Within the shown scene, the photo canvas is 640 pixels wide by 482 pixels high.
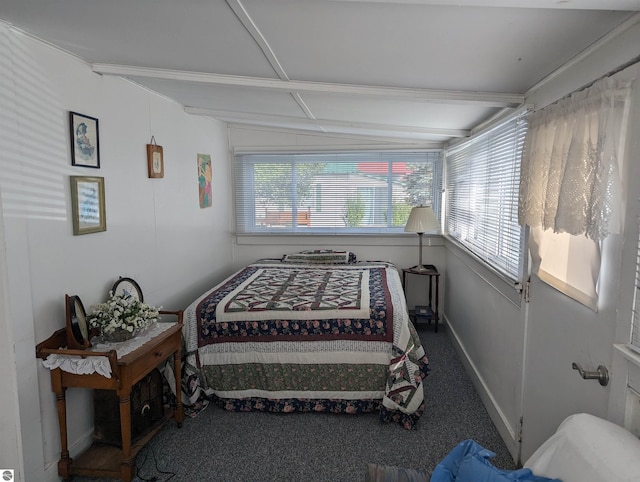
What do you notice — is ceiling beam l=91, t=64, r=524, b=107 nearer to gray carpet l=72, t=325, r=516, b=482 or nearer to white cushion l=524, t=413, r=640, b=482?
white cushion l=524, t=413, r=640, b=482

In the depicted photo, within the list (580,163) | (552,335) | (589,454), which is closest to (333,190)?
(552,335)

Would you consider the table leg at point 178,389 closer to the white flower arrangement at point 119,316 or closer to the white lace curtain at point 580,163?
the white flower arrangement at point 119,316

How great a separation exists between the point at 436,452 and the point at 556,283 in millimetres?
1244

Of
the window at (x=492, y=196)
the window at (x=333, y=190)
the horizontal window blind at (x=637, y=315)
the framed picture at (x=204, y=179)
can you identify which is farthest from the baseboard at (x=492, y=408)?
the framed picture at (x=204, y=179)

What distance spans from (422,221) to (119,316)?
3.00 m

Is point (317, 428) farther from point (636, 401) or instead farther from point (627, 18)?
point (627, 18)

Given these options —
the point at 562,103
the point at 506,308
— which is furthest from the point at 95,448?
the point at 562,103

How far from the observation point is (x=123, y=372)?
6.79ft

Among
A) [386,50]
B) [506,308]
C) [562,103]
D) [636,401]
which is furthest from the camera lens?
[506,308]

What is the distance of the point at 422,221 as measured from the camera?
433 centimetres

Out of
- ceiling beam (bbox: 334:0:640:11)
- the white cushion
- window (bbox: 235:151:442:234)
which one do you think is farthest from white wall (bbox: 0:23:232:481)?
the white cushion

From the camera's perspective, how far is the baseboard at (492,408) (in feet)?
7.72

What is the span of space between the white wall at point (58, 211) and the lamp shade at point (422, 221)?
7.57 feet

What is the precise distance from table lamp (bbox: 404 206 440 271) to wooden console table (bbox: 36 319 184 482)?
2780 millimetres
